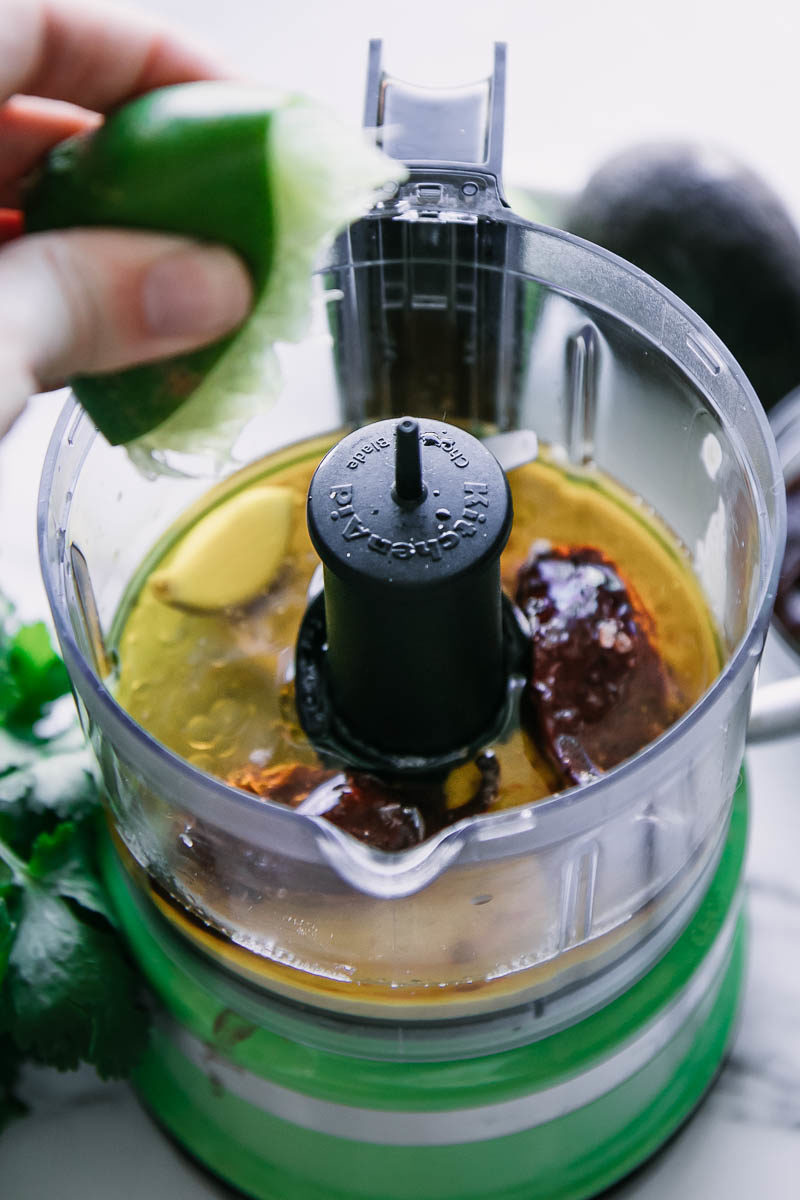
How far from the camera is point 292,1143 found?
30.6 inches

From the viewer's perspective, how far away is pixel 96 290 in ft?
1.82

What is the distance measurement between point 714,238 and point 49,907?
725 millimetres

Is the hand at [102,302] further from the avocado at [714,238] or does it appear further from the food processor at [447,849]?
the avocado at [714,238]

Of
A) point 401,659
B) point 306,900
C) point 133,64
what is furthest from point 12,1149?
point 133,64

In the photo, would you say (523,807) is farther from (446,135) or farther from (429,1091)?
(446,135)

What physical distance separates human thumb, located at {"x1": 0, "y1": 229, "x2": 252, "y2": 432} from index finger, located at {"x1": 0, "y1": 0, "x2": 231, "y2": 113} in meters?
0.17

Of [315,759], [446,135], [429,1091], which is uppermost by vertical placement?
[446,135]

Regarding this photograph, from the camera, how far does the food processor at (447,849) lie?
25.7 inches

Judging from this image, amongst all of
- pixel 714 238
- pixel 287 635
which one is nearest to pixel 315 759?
pixel 287 635

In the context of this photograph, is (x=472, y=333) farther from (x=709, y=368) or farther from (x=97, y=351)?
(x=97, y=351)

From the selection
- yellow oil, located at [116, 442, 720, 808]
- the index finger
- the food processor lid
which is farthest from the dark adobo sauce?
the index finger

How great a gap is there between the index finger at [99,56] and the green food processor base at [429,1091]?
1.41 ft

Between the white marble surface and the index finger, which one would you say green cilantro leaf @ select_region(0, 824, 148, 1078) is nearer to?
Result: the white marble surface

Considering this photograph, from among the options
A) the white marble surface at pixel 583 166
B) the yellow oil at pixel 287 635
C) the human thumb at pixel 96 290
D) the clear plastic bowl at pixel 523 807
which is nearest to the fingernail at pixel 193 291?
the human thumb at pixel 96 290
